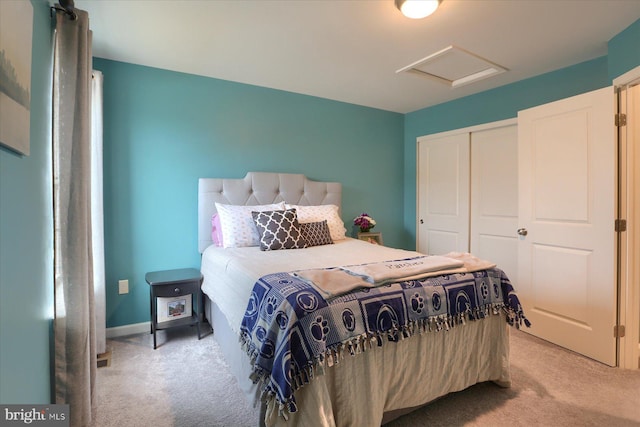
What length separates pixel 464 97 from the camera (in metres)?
3.76

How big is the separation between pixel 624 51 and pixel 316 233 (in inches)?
106

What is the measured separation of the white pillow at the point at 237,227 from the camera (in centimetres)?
271

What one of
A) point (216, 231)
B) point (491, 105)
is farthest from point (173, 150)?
point (491, 105)

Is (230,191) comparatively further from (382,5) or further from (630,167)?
(630,167)

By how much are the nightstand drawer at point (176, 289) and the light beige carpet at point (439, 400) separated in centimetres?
45

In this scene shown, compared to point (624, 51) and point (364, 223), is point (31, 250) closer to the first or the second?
point (364, 223)

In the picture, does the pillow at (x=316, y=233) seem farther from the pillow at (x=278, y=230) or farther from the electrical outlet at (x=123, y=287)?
the electrical outlet at (x=123, y=287)

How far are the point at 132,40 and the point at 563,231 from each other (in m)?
3.75

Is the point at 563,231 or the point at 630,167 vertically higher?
the point at 630,167

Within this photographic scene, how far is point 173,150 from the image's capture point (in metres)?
2.94

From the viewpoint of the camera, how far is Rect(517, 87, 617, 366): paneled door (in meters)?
2.28

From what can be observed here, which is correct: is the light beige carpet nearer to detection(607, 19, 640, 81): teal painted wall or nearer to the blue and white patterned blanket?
the blue and white patterned blanket

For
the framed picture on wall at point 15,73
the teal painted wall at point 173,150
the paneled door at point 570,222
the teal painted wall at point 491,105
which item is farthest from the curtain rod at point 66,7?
the teal painted wall at point 491,105

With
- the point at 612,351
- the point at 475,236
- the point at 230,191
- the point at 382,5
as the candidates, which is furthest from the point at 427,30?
the point at 612,351
